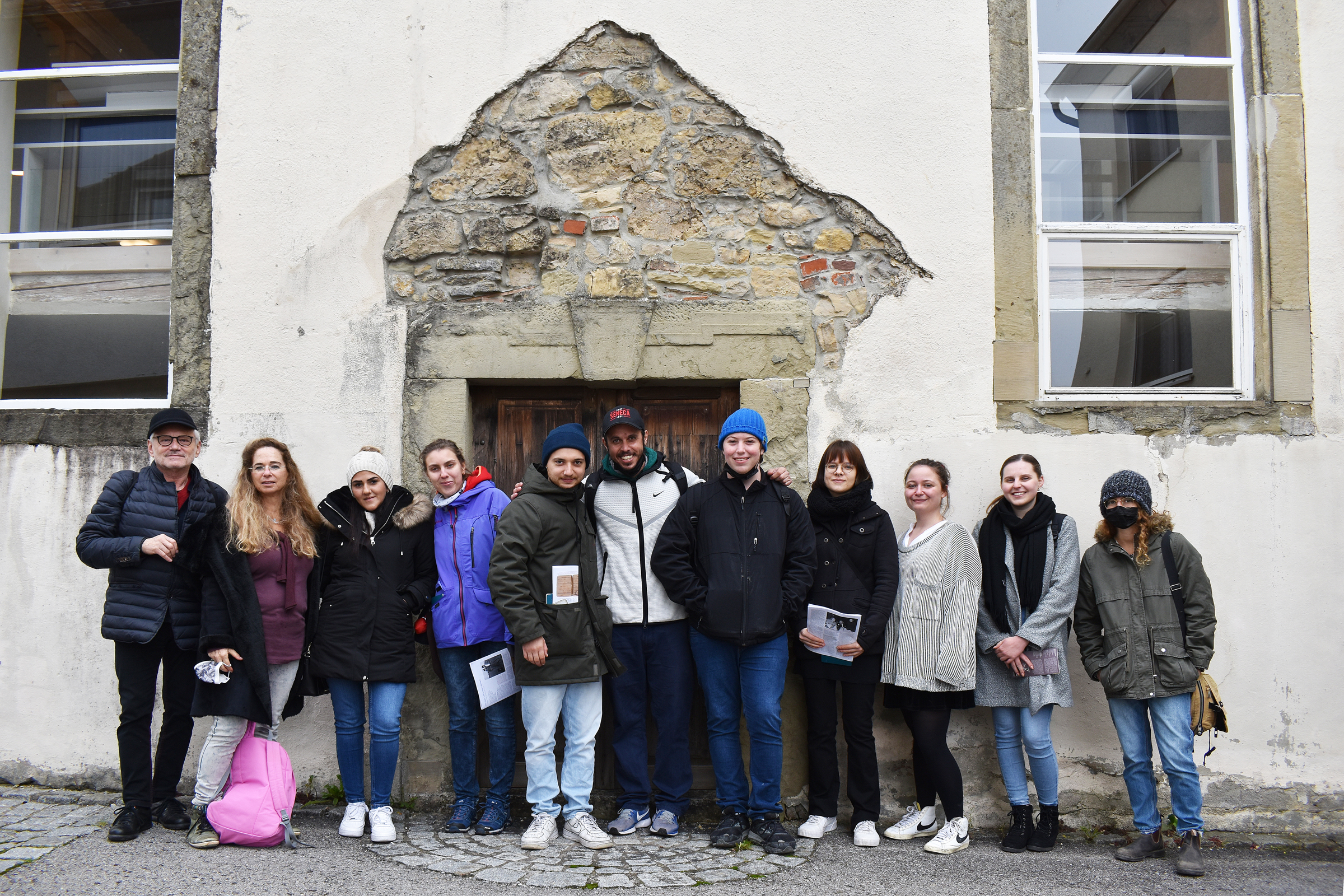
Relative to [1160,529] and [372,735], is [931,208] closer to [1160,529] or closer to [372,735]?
[1160,529]

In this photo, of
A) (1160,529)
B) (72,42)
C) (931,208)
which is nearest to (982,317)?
(931,208)

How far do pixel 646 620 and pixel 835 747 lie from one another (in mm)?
989

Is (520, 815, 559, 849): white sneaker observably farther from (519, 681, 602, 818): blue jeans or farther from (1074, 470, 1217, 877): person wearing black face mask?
(1074, 470, 1217, 877): person wearing black face mask

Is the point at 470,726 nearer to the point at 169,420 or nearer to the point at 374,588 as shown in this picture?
the point at 374,588

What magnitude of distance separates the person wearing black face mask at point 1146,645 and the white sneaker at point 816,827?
47.3 inches

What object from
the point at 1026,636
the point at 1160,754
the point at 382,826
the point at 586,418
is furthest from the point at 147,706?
the point at 1160,754

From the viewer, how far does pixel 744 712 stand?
13.3 ft

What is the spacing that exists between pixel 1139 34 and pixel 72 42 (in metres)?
5.84

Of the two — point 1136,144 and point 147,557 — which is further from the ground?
point 1136,144

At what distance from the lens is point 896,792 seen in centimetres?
432

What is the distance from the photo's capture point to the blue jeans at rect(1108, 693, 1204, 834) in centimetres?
381

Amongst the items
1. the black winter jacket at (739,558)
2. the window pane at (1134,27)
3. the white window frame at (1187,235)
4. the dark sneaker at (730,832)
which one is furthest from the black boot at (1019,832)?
the window pane at (1134,27)

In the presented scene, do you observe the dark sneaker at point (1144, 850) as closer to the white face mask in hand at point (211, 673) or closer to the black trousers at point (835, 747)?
the black trousers at point (835, 747)

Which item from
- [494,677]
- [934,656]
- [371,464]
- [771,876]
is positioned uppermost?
[371,464]
